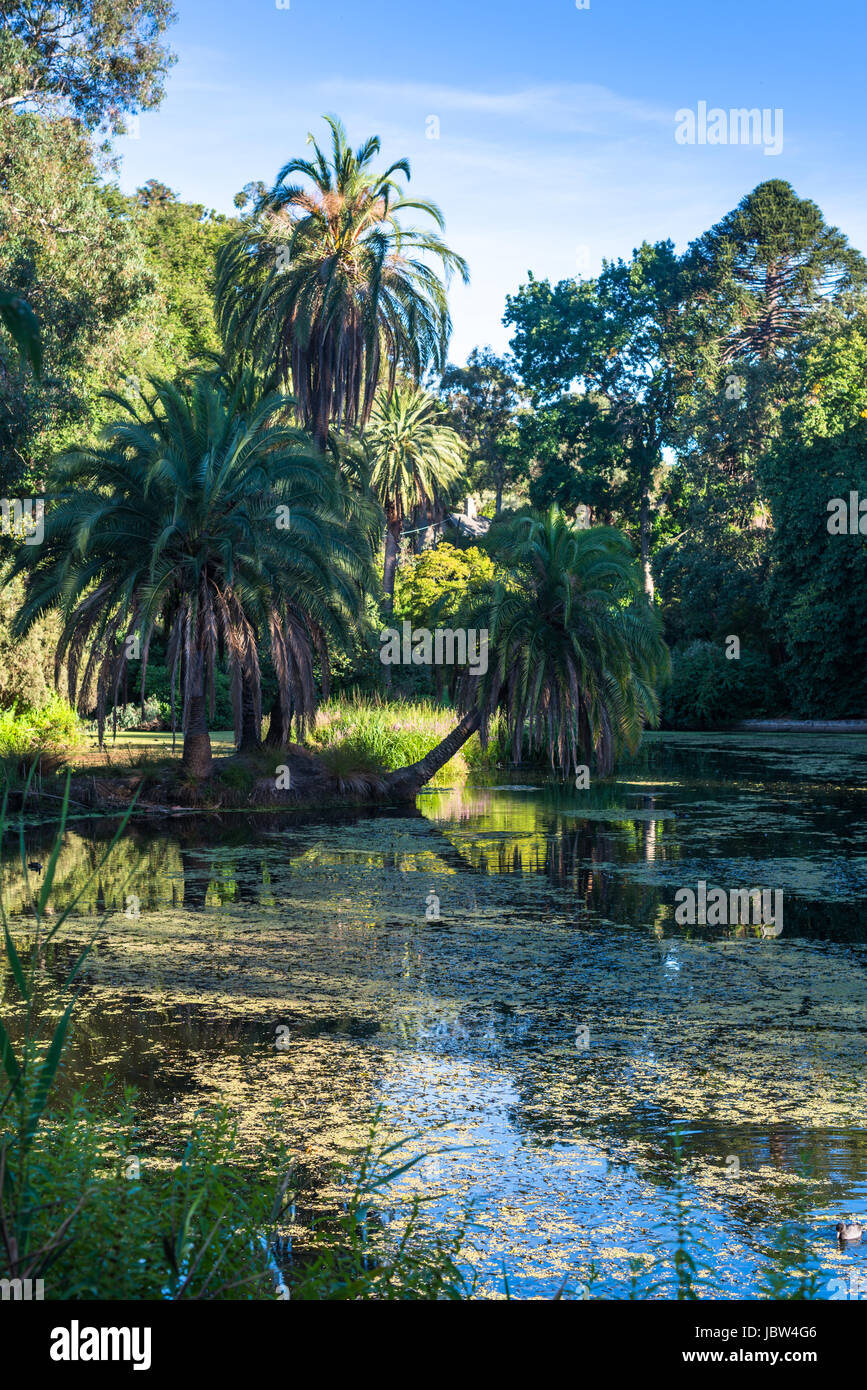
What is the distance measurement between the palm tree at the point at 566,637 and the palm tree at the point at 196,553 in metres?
2.60

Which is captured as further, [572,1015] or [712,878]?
[712,878]

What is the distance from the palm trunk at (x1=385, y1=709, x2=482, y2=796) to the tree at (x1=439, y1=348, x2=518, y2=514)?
46229 millimetres

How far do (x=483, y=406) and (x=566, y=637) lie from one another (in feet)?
171

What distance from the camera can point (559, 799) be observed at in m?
22.7

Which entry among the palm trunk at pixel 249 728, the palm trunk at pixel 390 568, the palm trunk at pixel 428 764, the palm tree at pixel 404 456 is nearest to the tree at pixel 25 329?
the palm trunk at pixel 428 764

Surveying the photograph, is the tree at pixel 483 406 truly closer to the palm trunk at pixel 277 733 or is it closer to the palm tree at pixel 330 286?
the palm tree at pixel 330 286

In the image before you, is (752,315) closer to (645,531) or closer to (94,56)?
(645,531)

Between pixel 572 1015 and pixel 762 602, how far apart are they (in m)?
38.0

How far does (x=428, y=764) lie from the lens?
23.5 metres

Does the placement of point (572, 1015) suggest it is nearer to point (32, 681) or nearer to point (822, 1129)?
point (822, 1129)

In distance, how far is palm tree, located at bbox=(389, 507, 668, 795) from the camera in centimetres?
2059

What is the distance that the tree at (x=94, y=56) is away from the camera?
29609 mm
